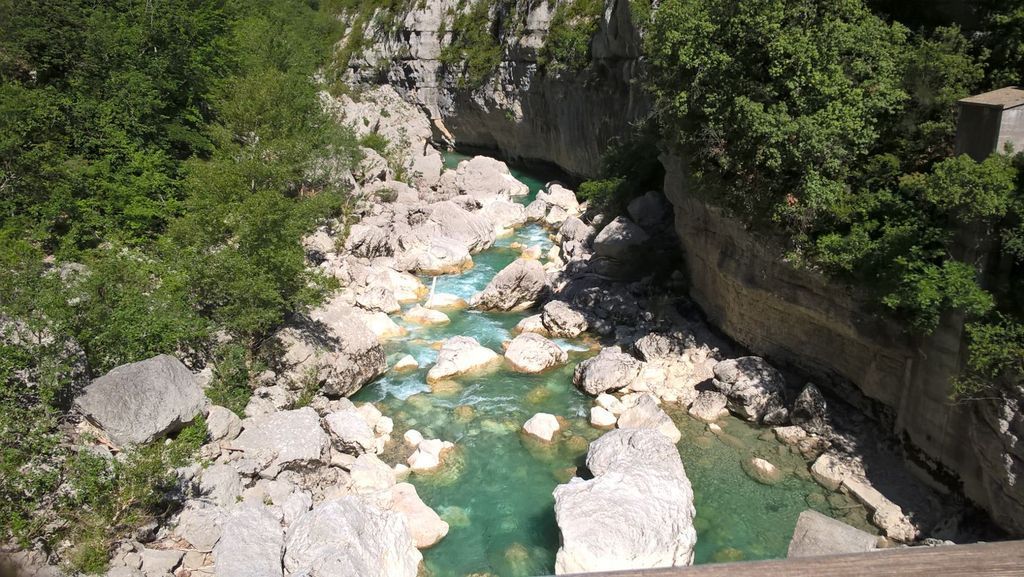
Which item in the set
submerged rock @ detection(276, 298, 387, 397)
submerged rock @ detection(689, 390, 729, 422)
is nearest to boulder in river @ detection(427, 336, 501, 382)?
submerged rock @ detection(276, 298, 387, 397)

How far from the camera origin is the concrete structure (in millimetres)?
11750

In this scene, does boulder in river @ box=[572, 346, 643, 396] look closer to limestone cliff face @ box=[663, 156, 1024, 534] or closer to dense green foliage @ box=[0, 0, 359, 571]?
limestone cliff face @ box=[663, 156, 1024, 534]

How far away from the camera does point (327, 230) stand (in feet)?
89.3

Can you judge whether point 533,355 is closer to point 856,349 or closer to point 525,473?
point 525,473

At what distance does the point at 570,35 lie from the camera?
34406 mm

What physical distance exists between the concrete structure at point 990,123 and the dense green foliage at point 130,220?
13837mm

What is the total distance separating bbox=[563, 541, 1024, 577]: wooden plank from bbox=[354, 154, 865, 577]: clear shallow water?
32.9 feet

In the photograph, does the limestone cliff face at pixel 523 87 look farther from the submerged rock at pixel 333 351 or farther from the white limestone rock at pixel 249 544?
the white limestone rock at pixel 249 544

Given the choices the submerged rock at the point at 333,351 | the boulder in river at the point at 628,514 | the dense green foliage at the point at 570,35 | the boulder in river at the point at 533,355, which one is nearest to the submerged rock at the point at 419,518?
the boulder in river at the point at 628,514

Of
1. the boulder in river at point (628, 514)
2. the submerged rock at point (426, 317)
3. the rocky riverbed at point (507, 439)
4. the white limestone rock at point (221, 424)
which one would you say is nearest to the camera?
the boulder in river at point (628, 514)

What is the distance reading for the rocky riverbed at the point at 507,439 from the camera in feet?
37.2

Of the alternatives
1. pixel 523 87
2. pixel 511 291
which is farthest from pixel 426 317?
pixel 523 87

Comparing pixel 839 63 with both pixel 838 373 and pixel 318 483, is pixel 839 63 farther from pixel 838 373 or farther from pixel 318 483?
pixel 318 483

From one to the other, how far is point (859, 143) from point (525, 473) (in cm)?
990
